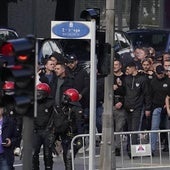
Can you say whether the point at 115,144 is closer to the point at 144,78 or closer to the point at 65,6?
the point at 144,78

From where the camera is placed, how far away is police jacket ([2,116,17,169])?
11.9m

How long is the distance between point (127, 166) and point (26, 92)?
6758 mm

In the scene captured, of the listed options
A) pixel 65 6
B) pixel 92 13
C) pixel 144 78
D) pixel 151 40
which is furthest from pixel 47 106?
pixel 65 6

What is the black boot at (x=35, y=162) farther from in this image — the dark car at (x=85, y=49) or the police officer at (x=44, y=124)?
the dark car at (x=85, y=49)

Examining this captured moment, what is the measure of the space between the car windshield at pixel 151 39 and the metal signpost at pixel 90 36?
49.1 feet

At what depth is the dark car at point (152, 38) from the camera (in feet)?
91.8

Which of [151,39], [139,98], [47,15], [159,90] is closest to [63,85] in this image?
[139,98]

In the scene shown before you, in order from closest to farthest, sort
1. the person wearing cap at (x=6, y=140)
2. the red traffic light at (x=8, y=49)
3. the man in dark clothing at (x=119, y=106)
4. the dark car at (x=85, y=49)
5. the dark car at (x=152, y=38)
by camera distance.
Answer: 1. the red traffic light at (x=8, y=49)
2. the person wearing cap at (x=6, y=140)
3. the man in dark clothing at (x=119, y=106)
4. the dark car at (x=85, y=49)
5. the dark car at (x=152, y=38)

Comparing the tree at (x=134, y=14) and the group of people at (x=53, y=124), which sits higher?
the tree at (x=134, y=14)

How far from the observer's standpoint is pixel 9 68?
8.45 meters

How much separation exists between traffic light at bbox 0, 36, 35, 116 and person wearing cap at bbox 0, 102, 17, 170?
11.2ft

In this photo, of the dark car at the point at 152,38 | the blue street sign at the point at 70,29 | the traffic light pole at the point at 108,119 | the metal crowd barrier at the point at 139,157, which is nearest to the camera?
the blue street sign at the point at 70,29

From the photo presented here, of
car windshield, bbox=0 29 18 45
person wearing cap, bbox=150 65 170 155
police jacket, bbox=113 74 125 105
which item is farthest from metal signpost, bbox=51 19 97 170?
car windshield, bbox=0 29 18 45

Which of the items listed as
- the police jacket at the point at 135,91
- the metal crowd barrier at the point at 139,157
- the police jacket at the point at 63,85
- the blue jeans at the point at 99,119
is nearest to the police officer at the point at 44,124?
the metal crowd barrier at the point at 139,157
